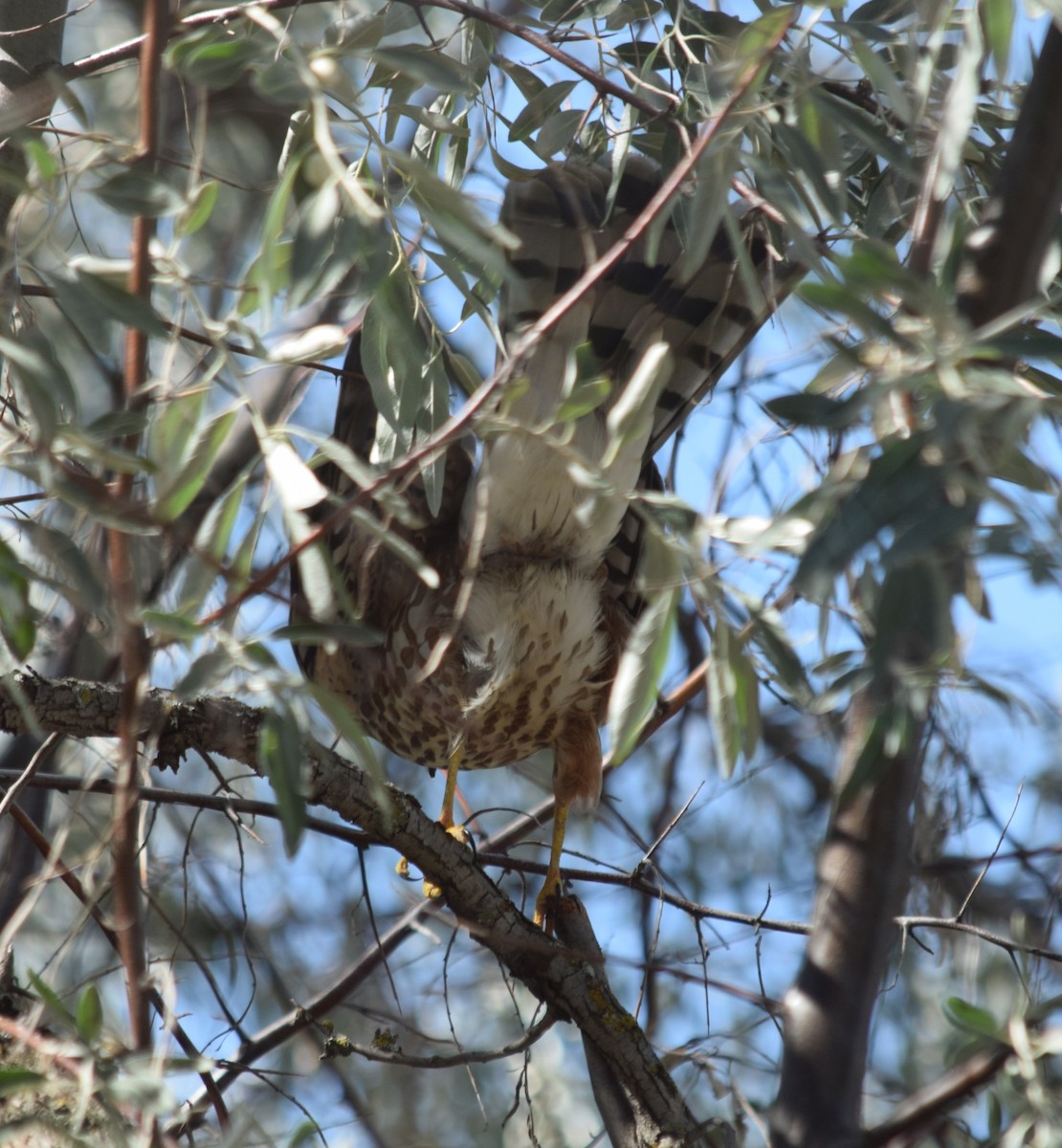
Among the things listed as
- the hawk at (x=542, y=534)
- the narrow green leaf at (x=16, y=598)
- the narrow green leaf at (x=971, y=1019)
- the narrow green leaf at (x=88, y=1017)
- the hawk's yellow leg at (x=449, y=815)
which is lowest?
the narrow green leaf at (x=88, y=1017)

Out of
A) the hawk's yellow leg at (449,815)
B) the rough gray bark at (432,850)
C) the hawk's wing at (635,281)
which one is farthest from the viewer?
the hawk's yellow leg at (449,815)

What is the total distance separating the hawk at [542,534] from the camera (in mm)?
2018

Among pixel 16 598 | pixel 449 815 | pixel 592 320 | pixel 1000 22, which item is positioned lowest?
pixel 16 598

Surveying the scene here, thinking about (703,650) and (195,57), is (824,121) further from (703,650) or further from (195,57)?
(703,650)

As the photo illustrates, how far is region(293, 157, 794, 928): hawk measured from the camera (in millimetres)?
2018

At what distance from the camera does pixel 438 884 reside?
209 cm

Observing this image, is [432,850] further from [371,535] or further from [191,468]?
[191,468]

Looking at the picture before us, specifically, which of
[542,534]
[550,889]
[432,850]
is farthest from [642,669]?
[550,889]

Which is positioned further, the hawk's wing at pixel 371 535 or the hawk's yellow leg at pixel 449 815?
the hawk's yellow leg at pixel 449 815

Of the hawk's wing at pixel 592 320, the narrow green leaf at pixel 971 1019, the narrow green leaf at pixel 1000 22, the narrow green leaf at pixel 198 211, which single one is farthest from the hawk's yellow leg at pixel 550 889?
the narrow green leaf at pixel 1000 22

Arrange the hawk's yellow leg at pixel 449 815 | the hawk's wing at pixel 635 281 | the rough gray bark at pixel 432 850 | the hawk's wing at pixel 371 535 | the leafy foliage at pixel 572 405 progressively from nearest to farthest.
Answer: the leafy foliage at pixel 572 405 → the rough gray bark at pixel 432 850 → the hawk's wing at pixel 635 281 → the hawk's wing at pixel 371 535 → the hawk's yellow leg at pixel 449 815

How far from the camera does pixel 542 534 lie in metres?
2.49

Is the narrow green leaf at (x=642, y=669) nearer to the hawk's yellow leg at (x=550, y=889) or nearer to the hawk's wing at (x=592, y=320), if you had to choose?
the hawk's wing at (x=592, y=320)

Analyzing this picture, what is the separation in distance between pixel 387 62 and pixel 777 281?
95 centimetres
